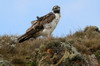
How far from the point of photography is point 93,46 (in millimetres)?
18375

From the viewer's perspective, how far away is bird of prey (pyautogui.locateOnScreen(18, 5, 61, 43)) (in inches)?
750

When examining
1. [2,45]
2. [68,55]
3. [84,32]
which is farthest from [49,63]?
[84,32]

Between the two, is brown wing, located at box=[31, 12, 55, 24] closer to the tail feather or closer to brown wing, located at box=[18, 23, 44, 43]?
brown wing, located at box=[18, 23, 44, 43]

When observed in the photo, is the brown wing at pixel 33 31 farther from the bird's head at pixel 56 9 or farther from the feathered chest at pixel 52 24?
the bird's head at pixel 56 9

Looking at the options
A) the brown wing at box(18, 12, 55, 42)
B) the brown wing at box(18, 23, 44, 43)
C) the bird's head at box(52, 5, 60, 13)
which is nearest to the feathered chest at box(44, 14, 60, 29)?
the brown wing at box(18, 12, 55, 42)

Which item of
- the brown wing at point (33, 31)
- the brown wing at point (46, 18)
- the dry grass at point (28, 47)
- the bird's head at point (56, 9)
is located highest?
the bird's head at point (56, 9)

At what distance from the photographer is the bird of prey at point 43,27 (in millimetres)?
19062

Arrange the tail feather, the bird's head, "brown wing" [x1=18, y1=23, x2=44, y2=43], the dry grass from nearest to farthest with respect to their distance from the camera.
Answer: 1. the dry grass
2. the tail feather
3. "brown wing" [x1=18, y1=23, x2=44, y2=43]
4. the bird's head

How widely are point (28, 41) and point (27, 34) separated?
2.06ft

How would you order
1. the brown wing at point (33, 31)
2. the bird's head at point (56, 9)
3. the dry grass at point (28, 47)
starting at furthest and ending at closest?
the bird's head at point (56, 9)
the brown wing at point (33, 31)
the dry grass at point (28, 47)

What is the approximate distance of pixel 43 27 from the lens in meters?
19.2

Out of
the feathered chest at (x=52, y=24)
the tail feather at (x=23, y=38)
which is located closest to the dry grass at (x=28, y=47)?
the tail feather at (x=23, y=38)

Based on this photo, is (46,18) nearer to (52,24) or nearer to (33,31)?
(52,24)

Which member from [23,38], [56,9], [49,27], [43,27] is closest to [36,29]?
[43,27]
